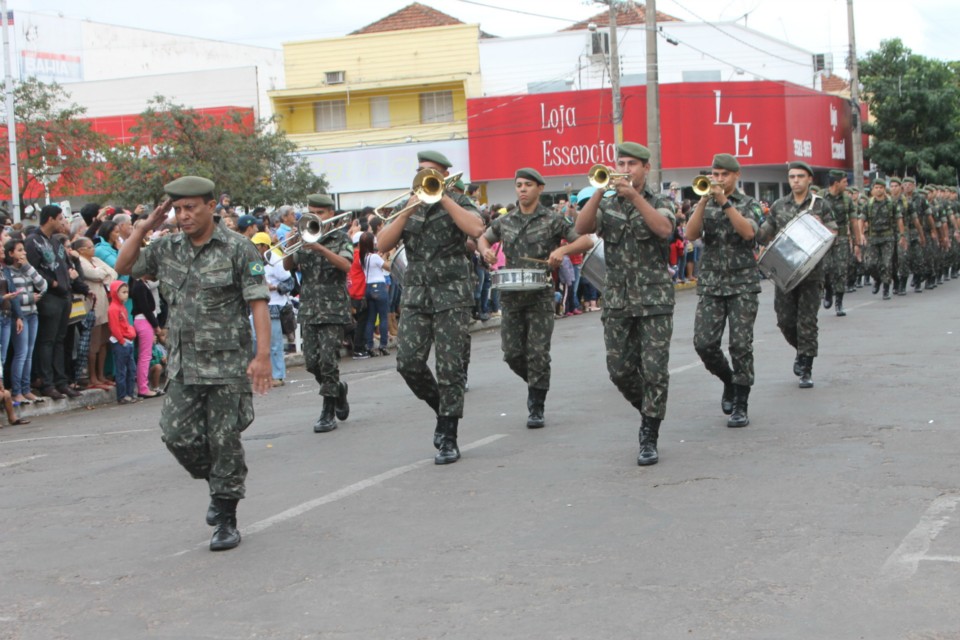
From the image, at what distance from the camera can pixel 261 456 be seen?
30.1 feet

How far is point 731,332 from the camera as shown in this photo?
30.5 ft

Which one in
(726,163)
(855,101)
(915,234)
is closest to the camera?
(726,163)

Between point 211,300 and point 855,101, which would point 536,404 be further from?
point 855,101

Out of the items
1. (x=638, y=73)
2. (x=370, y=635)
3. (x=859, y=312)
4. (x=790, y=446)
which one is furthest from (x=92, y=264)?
(x=638, y=73)

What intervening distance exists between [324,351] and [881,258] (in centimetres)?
1428

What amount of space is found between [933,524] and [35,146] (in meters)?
40.1

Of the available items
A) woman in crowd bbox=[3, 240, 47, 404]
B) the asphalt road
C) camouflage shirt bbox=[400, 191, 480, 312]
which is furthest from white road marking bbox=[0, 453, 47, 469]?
camouflage shirt bbox=[400, 191, 480, 312]

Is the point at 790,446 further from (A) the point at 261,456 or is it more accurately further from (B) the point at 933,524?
(A) the point at 261,456

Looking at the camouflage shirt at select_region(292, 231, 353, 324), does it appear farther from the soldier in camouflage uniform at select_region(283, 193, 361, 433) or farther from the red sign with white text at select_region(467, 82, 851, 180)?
the red sign with white text at select_region(467, 82, 851, 180)

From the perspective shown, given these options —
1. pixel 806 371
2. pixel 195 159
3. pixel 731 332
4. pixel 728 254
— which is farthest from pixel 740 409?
pixel 195 159

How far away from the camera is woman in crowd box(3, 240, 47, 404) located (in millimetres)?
12578

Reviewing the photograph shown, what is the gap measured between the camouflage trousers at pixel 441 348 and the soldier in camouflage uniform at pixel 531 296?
1344 millimetres

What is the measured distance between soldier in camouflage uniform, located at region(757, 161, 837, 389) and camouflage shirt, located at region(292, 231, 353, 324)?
3.71 m

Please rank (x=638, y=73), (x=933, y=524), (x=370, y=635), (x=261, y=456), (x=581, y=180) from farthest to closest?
(x=638, y=73)
(x=581, y=180)
(x=261, y=456)
(x=933, y=524)
(x=370, y=635)
